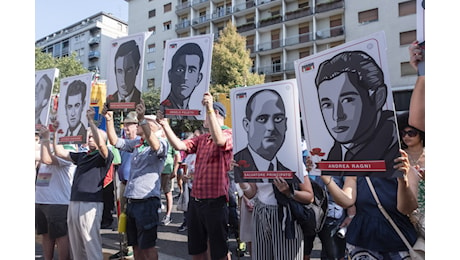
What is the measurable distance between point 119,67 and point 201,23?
32101mm

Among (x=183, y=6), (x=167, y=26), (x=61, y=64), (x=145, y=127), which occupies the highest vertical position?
(x=183, y=6)

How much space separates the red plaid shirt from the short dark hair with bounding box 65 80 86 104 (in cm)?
148

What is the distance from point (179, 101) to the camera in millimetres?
3258

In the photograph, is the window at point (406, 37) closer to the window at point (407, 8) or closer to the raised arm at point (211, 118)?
the window at point (407, 8)

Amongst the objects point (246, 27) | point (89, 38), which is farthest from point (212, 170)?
point (89, 38)

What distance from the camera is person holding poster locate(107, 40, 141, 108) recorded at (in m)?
3.39

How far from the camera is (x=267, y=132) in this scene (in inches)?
103

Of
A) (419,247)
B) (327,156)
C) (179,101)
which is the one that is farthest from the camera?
(179,101)

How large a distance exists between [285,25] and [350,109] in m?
28.9

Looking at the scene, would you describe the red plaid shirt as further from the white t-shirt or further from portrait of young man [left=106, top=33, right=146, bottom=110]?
the white t-shirt

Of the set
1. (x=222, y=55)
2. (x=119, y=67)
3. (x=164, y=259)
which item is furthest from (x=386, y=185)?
(x=222, y=55)

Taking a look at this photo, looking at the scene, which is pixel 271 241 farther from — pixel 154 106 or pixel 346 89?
pixel 154 106

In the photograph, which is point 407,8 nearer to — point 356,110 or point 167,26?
point 167,26

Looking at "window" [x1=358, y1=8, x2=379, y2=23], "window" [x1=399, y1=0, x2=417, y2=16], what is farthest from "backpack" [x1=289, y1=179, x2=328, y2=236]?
"window" [x1=358, y1=8, x2=379, y2=23]
